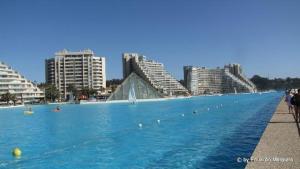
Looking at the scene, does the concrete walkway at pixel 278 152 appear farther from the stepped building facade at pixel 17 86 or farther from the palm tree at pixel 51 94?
the palm tree at pixel 51 94

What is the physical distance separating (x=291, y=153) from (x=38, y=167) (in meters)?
11.5

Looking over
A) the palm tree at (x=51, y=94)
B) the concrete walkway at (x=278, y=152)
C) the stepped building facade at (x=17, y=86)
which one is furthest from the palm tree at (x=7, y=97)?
the concrete walkway at (x=278, y=152)

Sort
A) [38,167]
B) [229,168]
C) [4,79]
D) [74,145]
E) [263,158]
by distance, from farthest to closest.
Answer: [4,79] → [74,145] → [38,167] → [229,168] → [263,158]

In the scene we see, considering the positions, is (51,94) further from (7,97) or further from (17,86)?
(7,97)

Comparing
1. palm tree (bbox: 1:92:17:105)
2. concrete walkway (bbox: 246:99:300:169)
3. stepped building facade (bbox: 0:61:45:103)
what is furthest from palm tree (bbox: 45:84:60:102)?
concrete walkway (bbox: 246:99:300:169)

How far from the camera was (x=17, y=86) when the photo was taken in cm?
16412

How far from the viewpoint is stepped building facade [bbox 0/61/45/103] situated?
528 feet

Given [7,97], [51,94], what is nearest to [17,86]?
[51,94]

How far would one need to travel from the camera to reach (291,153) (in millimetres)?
12664

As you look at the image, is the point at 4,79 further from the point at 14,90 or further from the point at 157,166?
the point at 157,166

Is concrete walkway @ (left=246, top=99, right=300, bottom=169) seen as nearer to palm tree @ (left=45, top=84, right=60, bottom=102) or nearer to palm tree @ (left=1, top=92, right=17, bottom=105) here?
palm tree @ (left=1, top=92, right=17, bottom=105)

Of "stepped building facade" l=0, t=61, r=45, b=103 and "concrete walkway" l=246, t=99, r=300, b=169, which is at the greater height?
"stepped building facade" l=0, t=61, r=45, b=103

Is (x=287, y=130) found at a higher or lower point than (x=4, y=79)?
lower

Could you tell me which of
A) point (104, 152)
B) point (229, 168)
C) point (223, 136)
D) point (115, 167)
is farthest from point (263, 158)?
point (223, 136)
